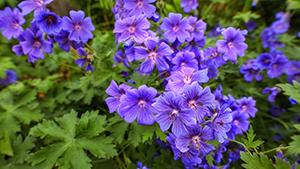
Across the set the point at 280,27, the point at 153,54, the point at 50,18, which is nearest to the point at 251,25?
the point at 280,27

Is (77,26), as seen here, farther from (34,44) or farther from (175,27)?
(175,27)

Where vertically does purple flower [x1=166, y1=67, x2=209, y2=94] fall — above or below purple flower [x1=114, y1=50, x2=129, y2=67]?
above

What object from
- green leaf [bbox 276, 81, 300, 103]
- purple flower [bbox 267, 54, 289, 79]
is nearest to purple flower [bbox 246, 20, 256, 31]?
purple flower [bbox 267, 54, 289, 79]

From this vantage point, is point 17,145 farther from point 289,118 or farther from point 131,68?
point 289,118

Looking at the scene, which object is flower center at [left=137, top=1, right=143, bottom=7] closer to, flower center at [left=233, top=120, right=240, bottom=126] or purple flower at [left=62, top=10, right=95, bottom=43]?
purple flower at [left=62, top=10, right=95, bottom=43]

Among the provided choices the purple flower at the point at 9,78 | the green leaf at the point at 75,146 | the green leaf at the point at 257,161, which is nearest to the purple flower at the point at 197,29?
the green leaf at the point at 257,161

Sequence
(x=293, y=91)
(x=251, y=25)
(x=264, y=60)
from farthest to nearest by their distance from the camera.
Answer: (x=251, y=25) < (x=264, y=60) < (x=293, y=91)

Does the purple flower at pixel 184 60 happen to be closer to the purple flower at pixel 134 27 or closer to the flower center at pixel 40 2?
the purple flower at pixel 134 27
